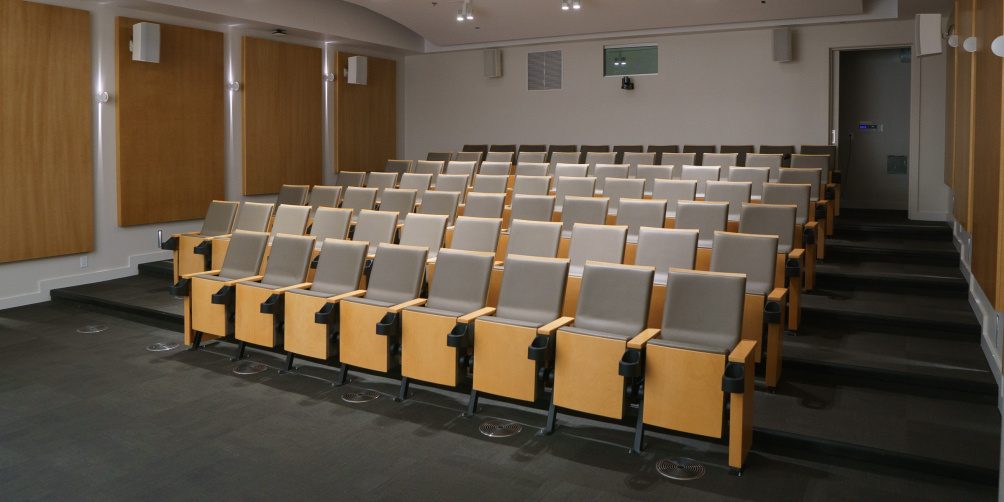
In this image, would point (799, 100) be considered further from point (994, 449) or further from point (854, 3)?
point (994, 449)

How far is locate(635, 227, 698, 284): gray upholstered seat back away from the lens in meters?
3.61

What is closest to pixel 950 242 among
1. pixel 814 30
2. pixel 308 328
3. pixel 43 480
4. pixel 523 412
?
pixel 814 30

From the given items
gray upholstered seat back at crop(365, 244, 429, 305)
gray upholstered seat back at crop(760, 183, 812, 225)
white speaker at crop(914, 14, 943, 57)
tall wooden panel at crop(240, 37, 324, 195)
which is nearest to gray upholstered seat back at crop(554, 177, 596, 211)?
gray upholstered seat back at crop(760, 183, 812, 225)

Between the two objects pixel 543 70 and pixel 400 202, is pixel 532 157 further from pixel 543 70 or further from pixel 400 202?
pixel 400 202

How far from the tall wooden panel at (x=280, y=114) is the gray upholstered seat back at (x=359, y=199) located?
2048 mm

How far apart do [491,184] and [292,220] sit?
1.72 m

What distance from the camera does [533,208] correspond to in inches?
189

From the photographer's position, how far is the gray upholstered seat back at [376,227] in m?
4.67

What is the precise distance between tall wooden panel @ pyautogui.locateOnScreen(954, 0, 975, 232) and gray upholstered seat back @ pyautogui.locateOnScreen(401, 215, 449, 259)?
2.91 m

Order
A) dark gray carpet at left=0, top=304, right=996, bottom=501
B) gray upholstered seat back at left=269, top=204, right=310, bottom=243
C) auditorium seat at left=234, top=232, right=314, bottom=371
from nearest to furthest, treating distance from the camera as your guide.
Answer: dark gray carpet at left=0, top=304, right=996, bottom=501 → auditorium seat at left=234, top=232, right=314, bottom=371 → gray upholstered seat back at left=269, top=204, right=310, bottom=243

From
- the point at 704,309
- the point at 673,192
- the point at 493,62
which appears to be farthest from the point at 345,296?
the point at 493,62

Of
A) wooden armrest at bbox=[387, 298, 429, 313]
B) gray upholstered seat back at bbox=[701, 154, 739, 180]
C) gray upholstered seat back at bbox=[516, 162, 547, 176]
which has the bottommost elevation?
wooden armrest at bbox=[387, 298, 429, 313]

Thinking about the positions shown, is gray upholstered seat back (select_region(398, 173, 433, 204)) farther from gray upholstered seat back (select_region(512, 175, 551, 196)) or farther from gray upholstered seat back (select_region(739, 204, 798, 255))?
gray upholstered seat back (select_region(739, 204, 798, 255))

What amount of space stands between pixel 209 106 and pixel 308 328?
412 cm
